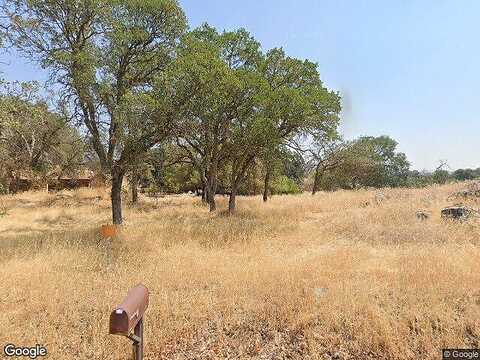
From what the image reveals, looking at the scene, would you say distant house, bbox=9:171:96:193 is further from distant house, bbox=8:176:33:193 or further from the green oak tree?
the green oak tree

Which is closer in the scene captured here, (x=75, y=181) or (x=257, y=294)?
(x=257, y=294)

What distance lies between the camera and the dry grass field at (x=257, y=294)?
4.42 meters

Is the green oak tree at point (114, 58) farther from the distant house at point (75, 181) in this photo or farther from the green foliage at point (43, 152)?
the distant house at point (75, 181)

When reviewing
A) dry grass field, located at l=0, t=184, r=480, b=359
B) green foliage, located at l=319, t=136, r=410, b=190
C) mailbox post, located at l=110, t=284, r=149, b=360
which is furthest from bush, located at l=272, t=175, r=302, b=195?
mailbox post, located at l=110, t=284, r=149, b=360

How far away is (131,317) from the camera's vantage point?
9.61 ft

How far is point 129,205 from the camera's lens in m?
22.8

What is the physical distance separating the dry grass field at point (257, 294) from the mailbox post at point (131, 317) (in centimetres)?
110

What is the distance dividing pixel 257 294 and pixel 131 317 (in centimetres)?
312

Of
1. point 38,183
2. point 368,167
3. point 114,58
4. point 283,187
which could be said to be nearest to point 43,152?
point 38,183

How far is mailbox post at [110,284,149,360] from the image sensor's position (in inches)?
111

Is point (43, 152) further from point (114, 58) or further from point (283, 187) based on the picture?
point (283, 187)

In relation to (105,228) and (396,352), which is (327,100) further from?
(396,352)

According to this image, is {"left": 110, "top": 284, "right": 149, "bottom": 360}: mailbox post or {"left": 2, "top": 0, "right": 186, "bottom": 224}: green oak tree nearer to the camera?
{"left": 110, "top": 284, "right": 149, "bottom": 360}: mailbox post

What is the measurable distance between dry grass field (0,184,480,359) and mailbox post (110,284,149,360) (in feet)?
3.61
